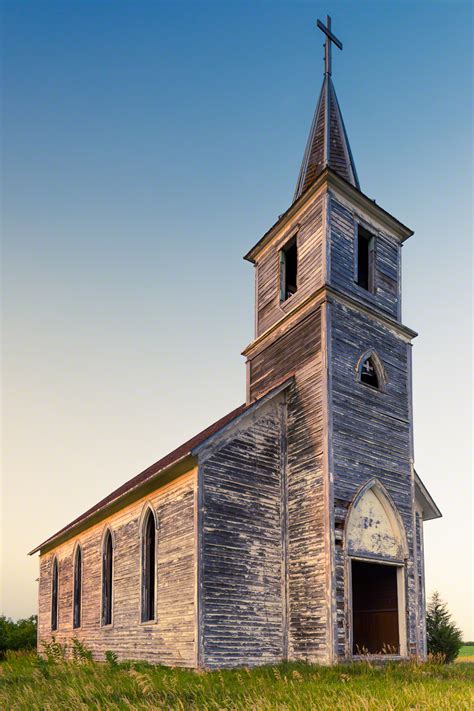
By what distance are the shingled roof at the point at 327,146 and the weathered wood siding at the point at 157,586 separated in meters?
11.3

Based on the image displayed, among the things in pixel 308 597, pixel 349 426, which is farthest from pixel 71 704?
pixel 349 426

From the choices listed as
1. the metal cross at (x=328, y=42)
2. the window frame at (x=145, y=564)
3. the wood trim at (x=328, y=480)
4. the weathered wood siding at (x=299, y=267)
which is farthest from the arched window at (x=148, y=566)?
the metal cross at (x=328, y=42)

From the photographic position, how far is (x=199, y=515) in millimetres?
16531

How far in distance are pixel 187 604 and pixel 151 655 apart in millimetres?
2843

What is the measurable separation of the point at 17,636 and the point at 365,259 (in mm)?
27848

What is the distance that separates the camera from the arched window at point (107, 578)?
22.9m

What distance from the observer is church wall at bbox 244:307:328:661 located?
54.3 feet

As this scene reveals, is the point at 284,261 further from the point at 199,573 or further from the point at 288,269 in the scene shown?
the point at 199,573

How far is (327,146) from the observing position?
22969 mm

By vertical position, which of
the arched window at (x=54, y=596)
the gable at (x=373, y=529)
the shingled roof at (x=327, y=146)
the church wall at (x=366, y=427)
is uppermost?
the shingled roof at (x=327, y=146)

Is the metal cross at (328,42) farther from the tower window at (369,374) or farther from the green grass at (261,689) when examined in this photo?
the green grass at (261,689)

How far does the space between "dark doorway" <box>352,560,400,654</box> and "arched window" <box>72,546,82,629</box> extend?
455 inches

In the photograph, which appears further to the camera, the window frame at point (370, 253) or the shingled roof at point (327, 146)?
the shingled roof at point (327, 146)

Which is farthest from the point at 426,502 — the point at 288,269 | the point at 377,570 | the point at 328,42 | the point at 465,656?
the point at 465,656
